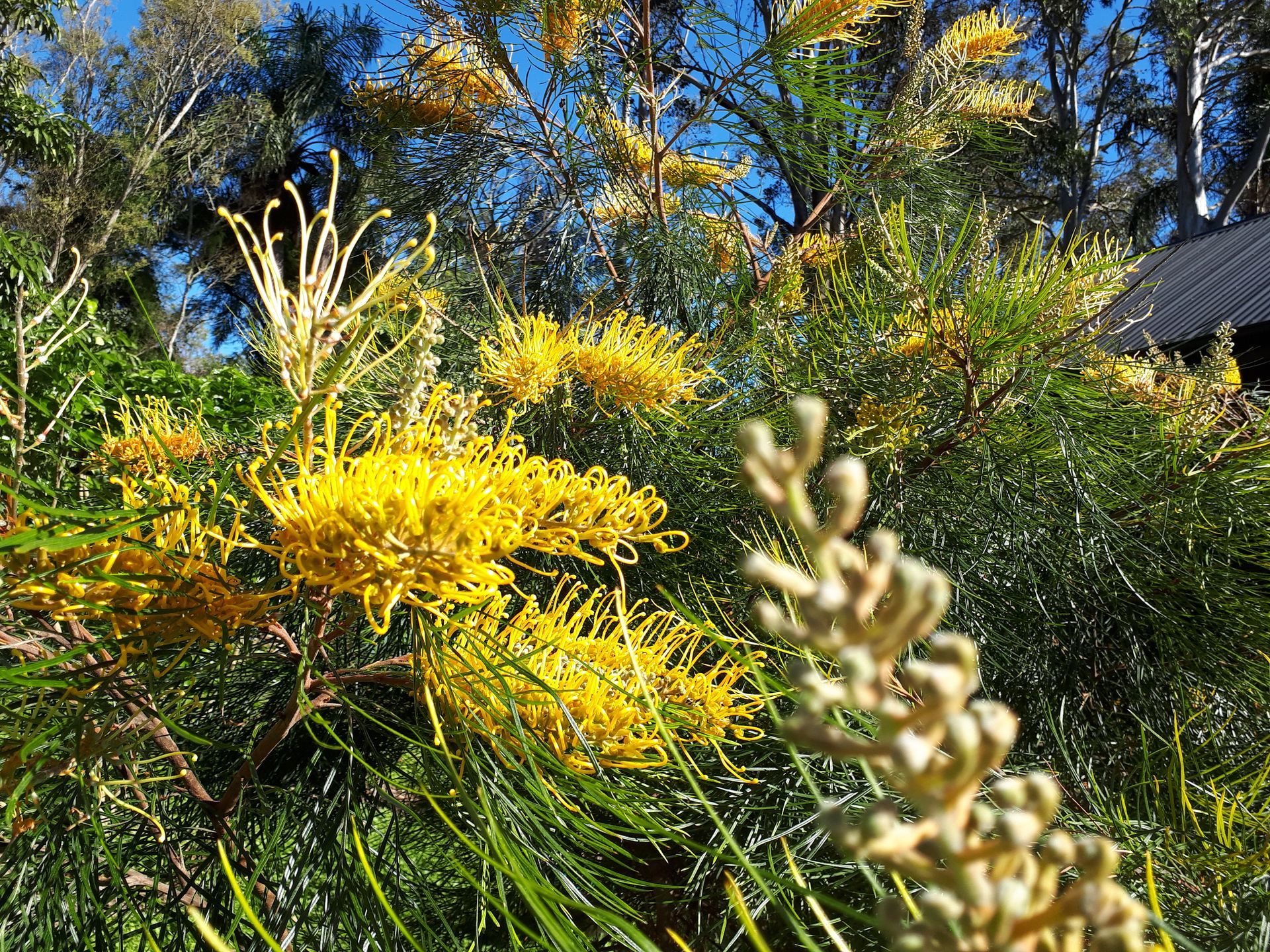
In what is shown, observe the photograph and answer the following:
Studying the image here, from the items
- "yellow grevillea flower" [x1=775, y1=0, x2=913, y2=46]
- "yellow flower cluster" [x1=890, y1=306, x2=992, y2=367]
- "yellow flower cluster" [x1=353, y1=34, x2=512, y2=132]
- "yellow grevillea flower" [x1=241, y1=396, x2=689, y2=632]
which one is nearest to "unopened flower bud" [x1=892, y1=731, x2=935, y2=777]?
"yellow grevillea flower" [x1=241, y1=396, x2=689, y2=632]

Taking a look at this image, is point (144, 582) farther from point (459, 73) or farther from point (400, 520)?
point (459, 73)

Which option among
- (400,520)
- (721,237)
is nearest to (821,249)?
(721,237)

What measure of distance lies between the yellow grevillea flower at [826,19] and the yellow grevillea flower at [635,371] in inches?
16.4

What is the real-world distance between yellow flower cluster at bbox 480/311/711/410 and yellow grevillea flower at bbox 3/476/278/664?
0.34m

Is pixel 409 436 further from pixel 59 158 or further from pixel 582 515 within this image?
pixel 59 158

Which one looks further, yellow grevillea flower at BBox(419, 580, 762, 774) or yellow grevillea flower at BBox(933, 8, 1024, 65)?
yellow grevillea flower at BBox(933, 8, 1024, 65)

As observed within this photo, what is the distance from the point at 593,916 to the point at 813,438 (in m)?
0.17

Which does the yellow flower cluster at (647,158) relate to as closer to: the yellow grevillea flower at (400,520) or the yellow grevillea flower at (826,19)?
the yellow grevillea flower at (826,19)

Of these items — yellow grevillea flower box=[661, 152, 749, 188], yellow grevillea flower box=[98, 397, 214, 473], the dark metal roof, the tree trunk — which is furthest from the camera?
the tree trunk

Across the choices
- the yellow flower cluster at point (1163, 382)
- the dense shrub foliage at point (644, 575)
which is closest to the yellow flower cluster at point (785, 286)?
the dense shrub foliage at point (644, 575)

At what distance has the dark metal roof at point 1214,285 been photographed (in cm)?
395

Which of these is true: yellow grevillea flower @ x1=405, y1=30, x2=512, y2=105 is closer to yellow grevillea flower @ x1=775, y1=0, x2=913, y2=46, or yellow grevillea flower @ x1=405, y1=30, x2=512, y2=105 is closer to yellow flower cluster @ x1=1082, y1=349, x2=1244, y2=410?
yellow grevillea flower @ x1=775, y1=0, x2=913, y2=46

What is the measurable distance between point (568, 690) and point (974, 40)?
4.40 feet

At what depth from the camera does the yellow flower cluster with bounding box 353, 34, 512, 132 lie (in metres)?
1.09
